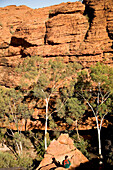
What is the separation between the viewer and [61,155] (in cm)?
934

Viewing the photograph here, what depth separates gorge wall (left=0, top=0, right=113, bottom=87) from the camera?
2070 centimetres

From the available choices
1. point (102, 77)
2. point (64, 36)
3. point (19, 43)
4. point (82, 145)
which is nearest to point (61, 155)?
point (82, 145)

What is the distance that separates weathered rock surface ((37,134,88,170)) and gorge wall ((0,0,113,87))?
1334 centimetres

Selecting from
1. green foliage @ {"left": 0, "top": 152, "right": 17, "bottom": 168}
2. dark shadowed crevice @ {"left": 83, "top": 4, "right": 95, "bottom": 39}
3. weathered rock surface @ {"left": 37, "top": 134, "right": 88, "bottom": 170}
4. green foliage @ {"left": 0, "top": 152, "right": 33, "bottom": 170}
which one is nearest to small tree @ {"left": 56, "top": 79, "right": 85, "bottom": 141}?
weathered rock surface @ {"left": 37, "top": 134, "right": 88, "bottom": 170}

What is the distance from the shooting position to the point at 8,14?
2930cm

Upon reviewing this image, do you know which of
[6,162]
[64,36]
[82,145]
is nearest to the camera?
[6,162]

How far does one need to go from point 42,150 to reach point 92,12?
22.3m

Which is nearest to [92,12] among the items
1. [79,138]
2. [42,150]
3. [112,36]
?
[112,36]

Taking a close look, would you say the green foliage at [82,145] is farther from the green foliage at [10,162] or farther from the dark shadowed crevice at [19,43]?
the dark shadowed crevice at [19,43]

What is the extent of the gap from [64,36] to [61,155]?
18.2m

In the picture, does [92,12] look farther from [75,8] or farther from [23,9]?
[23,9]

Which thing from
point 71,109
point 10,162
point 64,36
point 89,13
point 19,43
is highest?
point 89,13

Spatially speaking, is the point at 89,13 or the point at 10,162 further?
the point at 89,13

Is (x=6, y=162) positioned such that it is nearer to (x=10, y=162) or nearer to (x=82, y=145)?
(x=10, y=162)
